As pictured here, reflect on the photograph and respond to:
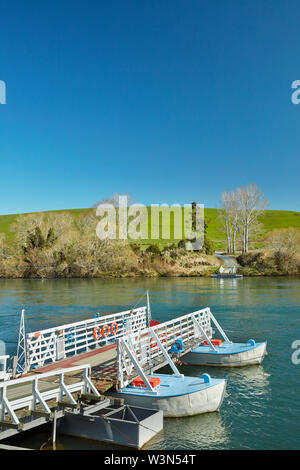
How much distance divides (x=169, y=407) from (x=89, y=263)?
67790 mm

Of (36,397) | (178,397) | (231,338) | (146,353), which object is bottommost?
(231,338)

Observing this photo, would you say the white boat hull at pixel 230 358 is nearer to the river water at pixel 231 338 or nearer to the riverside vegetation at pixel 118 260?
the river water at pixel 231 338

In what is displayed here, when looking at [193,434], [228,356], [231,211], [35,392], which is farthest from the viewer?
[231,211]

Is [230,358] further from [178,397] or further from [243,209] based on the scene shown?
[243,209]

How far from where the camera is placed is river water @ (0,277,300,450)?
12.4 metres

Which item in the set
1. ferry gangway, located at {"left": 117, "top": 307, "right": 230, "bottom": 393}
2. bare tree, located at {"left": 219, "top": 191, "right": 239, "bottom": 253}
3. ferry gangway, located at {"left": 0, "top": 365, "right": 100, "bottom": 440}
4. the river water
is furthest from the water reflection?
bare tree, located at {"left": 219, "top": 191, "right": 239, "bottom": 253}

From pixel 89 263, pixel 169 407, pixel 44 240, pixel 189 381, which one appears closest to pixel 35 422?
pixel 169 407

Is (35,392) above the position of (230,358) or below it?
above

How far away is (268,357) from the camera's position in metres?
21.3

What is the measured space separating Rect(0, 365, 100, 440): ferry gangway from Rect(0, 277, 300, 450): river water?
47.7 inches

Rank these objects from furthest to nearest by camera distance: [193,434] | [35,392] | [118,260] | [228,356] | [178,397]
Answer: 1. [118,260]
2. [228,356]
3. [178,397]
4. [193,434]
5. [35,392]

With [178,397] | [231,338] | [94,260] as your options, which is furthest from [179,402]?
[94,260]

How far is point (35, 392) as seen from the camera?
457 inches

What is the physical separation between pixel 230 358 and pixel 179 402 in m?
6.75
